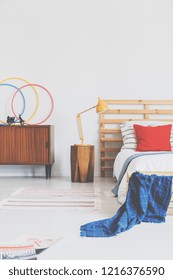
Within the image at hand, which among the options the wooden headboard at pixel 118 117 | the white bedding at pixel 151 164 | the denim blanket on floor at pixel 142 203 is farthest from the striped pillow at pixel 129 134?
the denim blanket on floor at pixel 142 203

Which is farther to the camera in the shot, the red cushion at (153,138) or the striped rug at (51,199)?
the red cushion at (153,138)

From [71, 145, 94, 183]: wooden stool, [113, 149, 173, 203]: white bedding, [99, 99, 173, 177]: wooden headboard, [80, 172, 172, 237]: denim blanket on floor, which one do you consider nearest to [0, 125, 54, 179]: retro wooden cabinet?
[71, 145, 94, 183]: wooden stool

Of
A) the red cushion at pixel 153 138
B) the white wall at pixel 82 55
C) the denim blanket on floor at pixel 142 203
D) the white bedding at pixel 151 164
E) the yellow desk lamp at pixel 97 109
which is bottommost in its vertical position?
the denim blanket on floor at pixel 142 203

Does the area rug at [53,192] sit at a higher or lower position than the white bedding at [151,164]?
lower

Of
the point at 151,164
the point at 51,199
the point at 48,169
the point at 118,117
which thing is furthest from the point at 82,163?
the point at 151,164

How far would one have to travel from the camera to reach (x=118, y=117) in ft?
15.6

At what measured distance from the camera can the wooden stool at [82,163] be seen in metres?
4.12

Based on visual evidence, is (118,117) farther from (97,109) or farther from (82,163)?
(82,163)

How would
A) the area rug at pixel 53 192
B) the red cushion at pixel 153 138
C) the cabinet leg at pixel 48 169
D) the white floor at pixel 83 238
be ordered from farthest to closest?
the cabinet leg at pixel 48 169
the red cushion at pixel 153 138
the area rug at pixel 53 192
the white floor at pixel 83 238

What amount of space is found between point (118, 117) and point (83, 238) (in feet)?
10.00

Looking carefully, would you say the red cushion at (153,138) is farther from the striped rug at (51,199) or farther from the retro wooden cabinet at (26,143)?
the retro wooden cabinet at (26,143)

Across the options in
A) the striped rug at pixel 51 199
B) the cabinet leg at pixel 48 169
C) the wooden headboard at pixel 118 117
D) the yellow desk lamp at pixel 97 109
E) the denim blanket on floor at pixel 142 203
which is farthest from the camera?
the wooden headboard at pixel 118 117

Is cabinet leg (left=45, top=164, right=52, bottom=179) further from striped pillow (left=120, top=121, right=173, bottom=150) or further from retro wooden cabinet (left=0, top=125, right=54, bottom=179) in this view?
striped pillow (left=120, top=121, right=173, bottom=150)

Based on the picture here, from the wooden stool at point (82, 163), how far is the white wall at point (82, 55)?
0.62m
